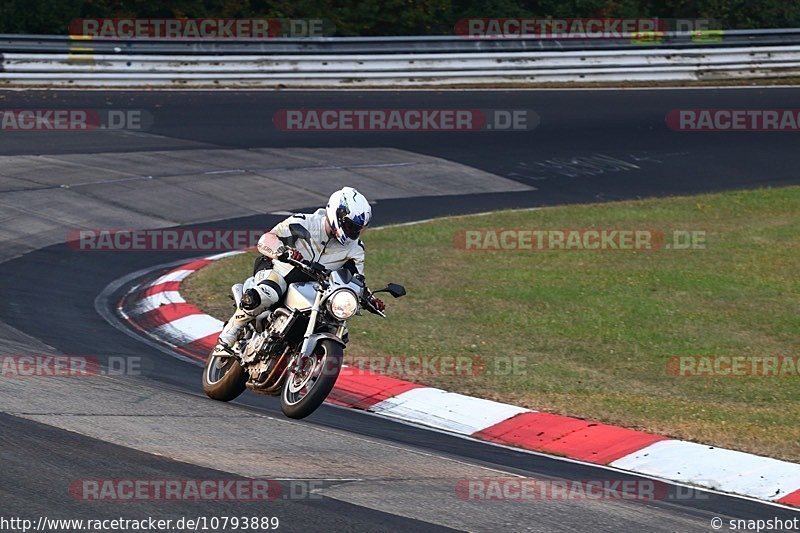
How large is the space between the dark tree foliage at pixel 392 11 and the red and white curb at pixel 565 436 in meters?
17.6

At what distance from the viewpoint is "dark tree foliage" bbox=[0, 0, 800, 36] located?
26641 mm

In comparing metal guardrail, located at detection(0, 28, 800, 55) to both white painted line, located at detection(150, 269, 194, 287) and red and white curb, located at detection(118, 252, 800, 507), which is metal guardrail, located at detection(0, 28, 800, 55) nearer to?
white painted line, located at detection(150, 269, 194, 287)

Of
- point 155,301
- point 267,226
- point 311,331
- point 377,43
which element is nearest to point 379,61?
point 377,43

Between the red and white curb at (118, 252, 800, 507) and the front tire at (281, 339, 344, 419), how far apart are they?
98 centimetres

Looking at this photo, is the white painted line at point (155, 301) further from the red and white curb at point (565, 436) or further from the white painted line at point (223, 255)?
the white painted line at point (223, 255)

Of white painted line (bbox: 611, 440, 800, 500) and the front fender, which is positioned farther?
the front fender

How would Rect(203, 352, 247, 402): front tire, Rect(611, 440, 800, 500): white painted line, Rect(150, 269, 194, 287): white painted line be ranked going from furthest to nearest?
Rect(150, 269, 194, 287): white painted line → Rect(203, 352, 247, 402): front tire → Rect(611, 440, 800, 500): white painted line

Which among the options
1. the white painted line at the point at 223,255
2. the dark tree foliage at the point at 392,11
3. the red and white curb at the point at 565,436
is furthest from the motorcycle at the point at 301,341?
the dark tree foliage at the point at 392,11

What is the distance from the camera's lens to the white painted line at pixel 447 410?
353 inches

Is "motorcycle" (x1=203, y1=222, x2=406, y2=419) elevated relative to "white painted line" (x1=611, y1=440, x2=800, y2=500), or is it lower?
elevated

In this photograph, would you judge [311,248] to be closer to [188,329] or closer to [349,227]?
[349,227]

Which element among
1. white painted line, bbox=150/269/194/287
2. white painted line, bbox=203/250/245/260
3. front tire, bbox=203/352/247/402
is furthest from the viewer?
white painted line, bbox=203/250/245/260

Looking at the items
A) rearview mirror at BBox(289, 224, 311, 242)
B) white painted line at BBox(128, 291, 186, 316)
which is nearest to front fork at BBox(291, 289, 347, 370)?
rearview mirror at BBox(289, 224, 311, 242)

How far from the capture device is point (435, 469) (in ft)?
24.1
